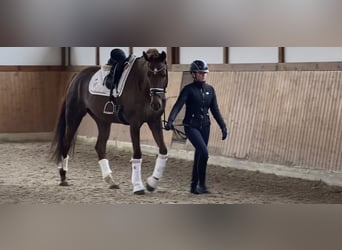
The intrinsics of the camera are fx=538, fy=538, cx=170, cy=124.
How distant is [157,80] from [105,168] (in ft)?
1.45

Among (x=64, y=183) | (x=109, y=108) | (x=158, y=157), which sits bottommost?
(x=64, y=183)

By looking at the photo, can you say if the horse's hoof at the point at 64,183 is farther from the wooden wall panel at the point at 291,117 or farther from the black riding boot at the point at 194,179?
the wooden wall panel at the point at 291,117

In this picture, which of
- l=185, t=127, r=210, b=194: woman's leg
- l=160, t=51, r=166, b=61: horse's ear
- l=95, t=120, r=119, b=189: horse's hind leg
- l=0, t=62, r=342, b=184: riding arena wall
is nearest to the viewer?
l=160, t=51, r=166, b=61: horse's ear

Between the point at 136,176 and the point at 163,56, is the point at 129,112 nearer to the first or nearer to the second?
the point at 136,176

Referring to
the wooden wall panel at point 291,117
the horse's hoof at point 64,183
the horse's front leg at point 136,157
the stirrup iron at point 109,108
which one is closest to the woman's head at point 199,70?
the horse's front leg at point 136,157

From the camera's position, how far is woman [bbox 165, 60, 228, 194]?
4.66ft

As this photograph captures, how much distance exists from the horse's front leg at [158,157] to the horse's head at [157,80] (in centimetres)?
11

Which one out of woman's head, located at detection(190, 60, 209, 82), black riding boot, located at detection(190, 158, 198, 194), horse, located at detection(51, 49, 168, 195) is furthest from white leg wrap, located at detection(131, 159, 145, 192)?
woman's head, located at detection(190, 60, 209, 82)

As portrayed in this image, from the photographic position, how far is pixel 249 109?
7.11 feet

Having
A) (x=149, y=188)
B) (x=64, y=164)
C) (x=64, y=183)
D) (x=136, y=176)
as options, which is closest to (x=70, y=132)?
(x=64, y=164)

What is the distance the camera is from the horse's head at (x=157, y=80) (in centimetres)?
143

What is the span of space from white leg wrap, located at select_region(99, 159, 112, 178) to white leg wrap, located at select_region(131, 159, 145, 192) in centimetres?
10

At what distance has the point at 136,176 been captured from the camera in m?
1.65

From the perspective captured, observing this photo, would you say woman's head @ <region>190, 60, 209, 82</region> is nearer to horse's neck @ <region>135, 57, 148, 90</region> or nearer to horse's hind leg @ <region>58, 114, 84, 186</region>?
horse's neck @ <region>135, 57, 148, 90</region>
